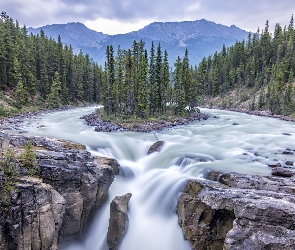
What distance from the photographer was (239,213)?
966 cm

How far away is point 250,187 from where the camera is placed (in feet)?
41.3

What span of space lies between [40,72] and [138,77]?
39.5 meters

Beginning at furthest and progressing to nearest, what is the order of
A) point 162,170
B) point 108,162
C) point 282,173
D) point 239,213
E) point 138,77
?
1. point 138,77
2. point 162,170
3. point 108,162
4. point 282,173
5. point 239,213

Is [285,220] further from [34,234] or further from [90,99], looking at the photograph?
[90,99]

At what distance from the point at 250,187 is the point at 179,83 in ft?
148

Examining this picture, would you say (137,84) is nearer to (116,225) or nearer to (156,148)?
(156,148)

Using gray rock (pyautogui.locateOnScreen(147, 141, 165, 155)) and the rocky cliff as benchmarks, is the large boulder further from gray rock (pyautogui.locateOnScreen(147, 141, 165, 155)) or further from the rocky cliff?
gray rock (pyautogui.locateOnScreen(147, 141, 165, 155))

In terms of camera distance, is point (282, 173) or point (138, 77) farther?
point (138, 77)

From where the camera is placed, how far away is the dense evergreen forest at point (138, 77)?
4781cm

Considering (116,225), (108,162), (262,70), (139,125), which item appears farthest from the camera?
(262,70)

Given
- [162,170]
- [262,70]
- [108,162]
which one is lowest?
A: [162,170]

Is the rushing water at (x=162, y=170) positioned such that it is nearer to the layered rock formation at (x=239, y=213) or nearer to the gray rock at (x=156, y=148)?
the gray rock at (x=156, y=148)

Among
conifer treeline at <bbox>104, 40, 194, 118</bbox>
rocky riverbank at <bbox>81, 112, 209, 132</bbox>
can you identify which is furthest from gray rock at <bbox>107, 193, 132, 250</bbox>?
conifer treeline at <bbox>104, 40, 194, 118</bbox>

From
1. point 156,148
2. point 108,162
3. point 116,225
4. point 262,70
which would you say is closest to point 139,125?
point 156,148
